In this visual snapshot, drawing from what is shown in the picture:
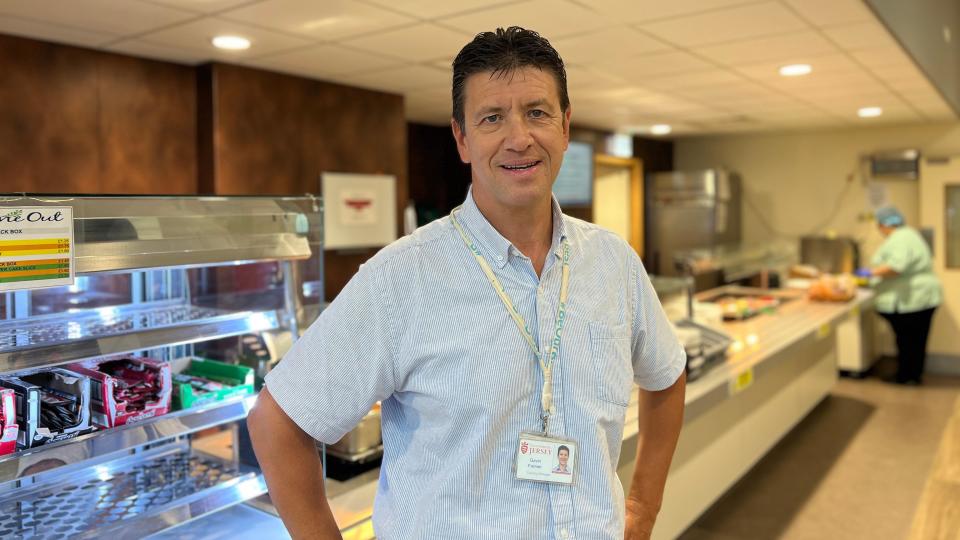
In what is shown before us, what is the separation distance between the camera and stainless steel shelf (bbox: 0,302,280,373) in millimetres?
1317

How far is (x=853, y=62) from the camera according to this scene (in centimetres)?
412

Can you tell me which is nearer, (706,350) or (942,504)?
(942,504)

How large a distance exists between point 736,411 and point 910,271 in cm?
344

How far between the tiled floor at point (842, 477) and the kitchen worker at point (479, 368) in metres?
2.47

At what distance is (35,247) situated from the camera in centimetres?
129

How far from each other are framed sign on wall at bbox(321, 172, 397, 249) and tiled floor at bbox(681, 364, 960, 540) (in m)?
2.56

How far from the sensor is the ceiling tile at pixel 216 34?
3.19 metres

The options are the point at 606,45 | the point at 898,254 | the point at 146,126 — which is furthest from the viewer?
the point at 898,254

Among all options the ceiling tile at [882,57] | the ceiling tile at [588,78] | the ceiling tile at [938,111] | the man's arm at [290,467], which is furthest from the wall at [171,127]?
the ceiling tile at [938,111]

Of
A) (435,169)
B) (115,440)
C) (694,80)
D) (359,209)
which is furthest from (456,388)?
(435,169)

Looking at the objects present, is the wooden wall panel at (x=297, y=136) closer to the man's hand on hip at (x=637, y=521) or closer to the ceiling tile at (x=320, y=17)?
the ceiling tile at (x=320, y=17)

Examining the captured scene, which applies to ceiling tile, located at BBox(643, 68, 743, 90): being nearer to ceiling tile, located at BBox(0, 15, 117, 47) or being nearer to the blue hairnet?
the blue hairnet

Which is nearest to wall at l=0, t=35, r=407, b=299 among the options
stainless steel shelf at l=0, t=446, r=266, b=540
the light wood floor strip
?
stainless steel shelf at l=0, t=446, r=266, b=540

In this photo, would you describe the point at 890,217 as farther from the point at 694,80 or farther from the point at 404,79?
the point at 404,79
